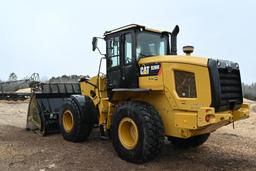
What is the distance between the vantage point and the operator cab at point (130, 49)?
301 inches

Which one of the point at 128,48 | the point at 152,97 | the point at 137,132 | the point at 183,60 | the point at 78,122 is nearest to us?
the point at 183,60

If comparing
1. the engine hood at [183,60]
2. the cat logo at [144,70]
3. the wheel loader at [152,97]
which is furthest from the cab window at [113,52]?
the engine hood at [183,60]

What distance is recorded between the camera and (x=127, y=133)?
292 inches

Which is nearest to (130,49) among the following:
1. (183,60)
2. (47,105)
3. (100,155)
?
(183,60)

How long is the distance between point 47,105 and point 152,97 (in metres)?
4.70

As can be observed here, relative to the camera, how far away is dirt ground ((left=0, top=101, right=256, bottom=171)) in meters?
6.85

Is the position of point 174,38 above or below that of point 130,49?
above

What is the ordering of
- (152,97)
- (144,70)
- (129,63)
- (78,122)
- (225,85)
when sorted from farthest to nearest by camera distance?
(78,122) → (129,63) → (144,70) → (152,97) → (225,85)

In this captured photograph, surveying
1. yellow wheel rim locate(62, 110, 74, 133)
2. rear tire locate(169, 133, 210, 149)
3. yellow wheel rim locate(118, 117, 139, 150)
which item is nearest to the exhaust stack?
rear tire locate(169, 133, 210, 149)

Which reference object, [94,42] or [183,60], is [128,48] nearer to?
[94,42]

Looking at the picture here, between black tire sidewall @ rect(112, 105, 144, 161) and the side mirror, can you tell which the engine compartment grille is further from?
the side mirror

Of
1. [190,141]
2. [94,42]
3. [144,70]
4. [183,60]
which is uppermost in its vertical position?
[94,42]

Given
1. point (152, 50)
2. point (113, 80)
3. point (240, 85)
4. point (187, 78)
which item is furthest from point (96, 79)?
point (240, 85)

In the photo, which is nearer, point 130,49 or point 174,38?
point 130,49
